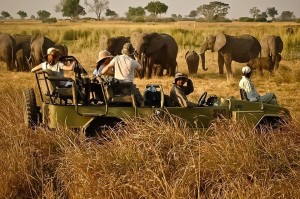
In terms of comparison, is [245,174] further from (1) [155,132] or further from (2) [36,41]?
(2) [36,41]

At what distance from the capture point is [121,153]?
18.4 ft

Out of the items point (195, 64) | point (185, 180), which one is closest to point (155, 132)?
point (185, 180)

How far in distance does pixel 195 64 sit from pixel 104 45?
3.32 meters

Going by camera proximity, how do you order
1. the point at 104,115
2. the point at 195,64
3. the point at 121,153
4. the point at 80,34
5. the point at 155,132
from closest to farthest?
the point at 121,153, the point at 155,132, the point at 104,115, the point at 195,64, the point at 80,34

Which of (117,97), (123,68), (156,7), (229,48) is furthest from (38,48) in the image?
(156,7)

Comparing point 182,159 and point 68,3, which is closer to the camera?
point 182,159

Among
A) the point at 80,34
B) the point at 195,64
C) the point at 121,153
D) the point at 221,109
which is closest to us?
the point at 121,153

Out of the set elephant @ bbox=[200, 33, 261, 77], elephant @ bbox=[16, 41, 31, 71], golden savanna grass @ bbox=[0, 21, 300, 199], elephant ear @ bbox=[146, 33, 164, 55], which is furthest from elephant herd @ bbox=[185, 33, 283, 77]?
golden savanna grass @ bbox=[0, 21, 300, 199]

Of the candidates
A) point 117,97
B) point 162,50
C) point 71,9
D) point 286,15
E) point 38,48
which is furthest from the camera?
point 286,15

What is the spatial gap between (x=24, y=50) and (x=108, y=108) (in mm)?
16083

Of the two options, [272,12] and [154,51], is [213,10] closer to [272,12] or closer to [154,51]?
[272,12]

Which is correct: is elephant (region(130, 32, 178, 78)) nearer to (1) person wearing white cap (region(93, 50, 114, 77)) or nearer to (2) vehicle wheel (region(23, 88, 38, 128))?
(1) person wearing white cap (region(93, 50, 114, 77))

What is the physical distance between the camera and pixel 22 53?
2220 cm

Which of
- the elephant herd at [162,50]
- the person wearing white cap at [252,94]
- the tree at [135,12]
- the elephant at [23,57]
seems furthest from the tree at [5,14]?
the person wearing white cap at [252,94]
